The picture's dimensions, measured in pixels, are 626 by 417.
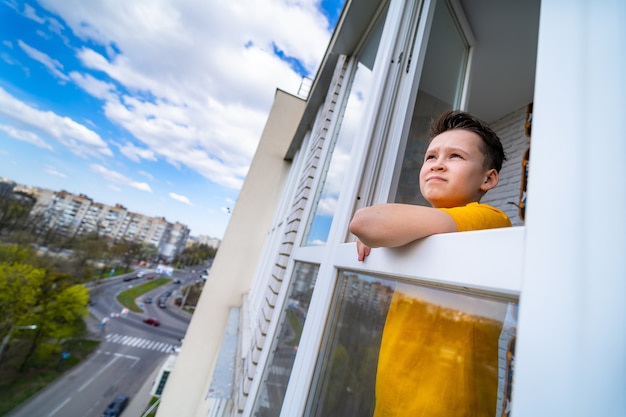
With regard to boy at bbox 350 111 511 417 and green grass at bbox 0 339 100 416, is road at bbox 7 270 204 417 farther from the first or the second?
boy at bbox 350 111 511 417

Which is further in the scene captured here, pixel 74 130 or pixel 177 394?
pixel 74 130

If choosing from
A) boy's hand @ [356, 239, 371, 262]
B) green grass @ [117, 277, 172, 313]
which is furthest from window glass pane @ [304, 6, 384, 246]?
green grass @ [117, 277, 172, 313]

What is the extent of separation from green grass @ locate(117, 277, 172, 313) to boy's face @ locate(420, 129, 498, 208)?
26568 mm

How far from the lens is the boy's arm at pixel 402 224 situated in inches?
17.7

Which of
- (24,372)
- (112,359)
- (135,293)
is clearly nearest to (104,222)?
(24,372)

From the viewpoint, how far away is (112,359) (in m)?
15.9

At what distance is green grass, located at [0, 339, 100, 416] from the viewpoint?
1137 cm

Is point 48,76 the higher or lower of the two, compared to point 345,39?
higher

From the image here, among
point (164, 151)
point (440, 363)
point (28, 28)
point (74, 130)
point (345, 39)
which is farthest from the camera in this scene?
point (164, 151)

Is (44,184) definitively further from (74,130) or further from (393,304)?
(393,304)

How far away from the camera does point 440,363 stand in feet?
1.55

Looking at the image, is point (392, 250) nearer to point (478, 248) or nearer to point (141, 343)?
point (478, 248)

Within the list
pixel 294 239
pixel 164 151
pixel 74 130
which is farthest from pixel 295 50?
pixel 164 151

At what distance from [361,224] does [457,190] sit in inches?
12.0
